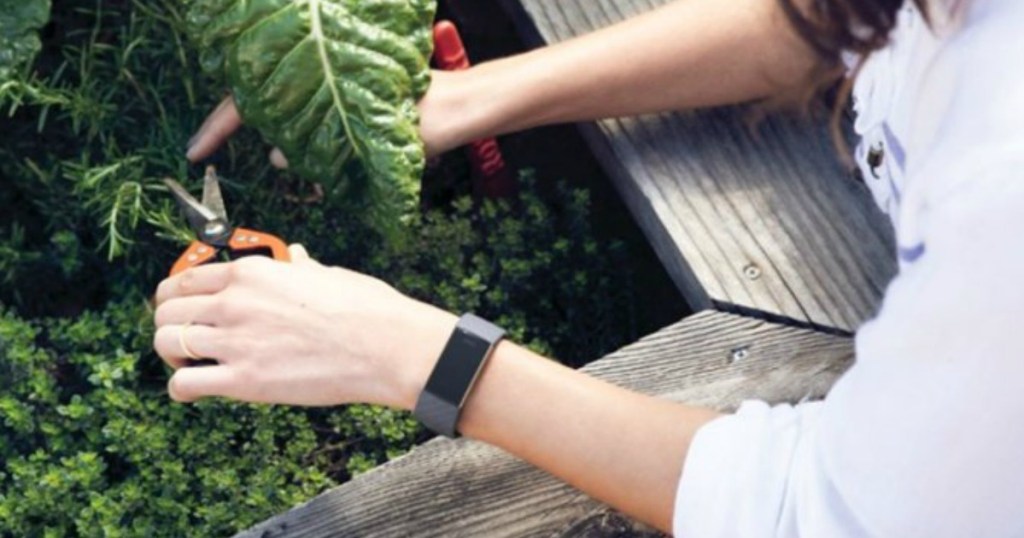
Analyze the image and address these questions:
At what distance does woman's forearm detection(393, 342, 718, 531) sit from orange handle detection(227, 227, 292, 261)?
28cm

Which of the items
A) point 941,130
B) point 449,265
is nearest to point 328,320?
point 449,265

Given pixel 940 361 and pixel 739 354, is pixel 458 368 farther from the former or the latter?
pixel 940 361

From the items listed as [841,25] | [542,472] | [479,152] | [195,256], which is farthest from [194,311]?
[841,25]

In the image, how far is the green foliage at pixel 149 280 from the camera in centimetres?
166

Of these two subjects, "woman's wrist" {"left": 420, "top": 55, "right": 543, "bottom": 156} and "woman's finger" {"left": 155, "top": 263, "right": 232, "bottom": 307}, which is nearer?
"woman's finger" {"left": 155, "top": 263, "right": 232, "bottom": 307}

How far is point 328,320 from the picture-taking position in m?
1.47

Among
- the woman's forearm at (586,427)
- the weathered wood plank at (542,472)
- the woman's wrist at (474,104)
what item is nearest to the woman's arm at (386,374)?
the woman's forearm at (586,427)

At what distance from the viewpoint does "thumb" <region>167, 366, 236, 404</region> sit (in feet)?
4.85

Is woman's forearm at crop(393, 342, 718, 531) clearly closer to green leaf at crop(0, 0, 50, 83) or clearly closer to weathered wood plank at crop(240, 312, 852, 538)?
weathered wood plank at crop(240, 312, 852, 538)

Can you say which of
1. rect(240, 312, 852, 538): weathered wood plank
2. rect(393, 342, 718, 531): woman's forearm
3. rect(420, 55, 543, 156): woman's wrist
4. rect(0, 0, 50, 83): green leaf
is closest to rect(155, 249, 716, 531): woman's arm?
rect(393, 342, 718, 531): woman's forearm

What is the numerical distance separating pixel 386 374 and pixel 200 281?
24cm

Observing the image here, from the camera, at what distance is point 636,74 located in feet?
5.65

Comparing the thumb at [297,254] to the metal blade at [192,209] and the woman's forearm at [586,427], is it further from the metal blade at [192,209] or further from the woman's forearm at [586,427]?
the woman's forearm at [586,427]

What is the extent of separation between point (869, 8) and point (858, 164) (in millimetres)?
588
